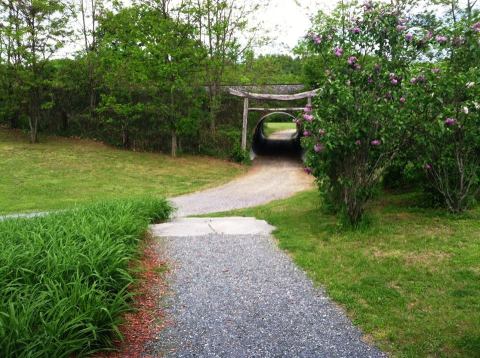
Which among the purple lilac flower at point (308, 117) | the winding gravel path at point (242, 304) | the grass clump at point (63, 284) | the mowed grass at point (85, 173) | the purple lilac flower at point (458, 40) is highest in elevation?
the purple lilac flower at point (458, 40)

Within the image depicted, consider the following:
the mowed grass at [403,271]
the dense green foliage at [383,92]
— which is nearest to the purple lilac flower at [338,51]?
the dense green foliage at [383,92]

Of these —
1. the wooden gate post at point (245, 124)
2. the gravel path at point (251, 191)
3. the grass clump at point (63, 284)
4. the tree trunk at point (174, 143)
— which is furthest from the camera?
the tree trunk at point (174, 143)

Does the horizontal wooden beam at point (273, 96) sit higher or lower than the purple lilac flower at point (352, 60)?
lower

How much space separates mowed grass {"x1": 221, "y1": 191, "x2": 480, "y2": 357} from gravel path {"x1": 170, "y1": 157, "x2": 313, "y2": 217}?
336 centimetres

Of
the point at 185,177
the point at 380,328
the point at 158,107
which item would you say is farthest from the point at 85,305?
the point at 158,107

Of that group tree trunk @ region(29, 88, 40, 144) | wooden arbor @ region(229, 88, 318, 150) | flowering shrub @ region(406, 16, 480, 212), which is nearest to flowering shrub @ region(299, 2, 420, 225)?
flowering shrub @ region(406, 16, 480, 212)

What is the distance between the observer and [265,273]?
16.9 ft

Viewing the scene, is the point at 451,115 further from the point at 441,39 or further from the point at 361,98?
the point at 361,98

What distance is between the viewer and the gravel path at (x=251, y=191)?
11516 millimetres

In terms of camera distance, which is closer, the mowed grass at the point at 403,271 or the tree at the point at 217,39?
the mowed grass at the point at 403,271

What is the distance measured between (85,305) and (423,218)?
6.13m

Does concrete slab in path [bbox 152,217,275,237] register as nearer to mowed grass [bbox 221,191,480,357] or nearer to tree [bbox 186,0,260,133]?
mowed grass [bbox 221,191,480,357]

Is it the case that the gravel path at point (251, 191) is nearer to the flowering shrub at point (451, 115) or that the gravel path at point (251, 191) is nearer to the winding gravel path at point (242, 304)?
the winding gravel path at point (242, 304)

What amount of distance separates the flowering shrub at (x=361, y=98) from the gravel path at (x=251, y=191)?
4.73 metres
